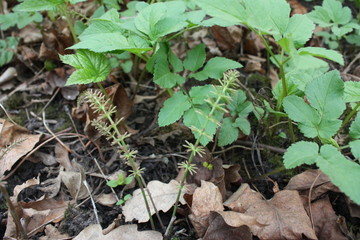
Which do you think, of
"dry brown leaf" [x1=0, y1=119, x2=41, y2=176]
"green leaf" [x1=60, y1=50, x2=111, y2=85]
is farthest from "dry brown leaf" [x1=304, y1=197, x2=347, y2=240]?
"dry brown leaf" [x1=0, y1=119, x2=41, y2=176]

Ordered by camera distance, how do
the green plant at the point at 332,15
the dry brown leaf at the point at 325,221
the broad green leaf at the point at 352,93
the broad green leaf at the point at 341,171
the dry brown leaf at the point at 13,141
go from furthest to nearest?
the green plant at the point at 332,15
the dry brown leaf at the point at 13,141
the broad green leaf at the point at 352,93
the dry brown leaf at the point at 325,221
the broad green leaf at the point at 341,171

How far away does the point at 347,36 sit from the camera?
261 centimetres

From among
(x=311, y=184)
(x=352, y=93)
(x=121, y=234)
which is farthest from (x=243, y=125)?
(x=121, y=234)

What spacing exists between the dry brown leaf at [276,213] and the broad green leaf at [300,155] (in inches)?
14.5

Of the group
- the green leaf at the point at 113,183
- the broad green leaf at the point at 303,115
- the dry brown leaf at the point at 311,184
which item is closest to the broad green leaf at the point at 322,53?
the broad green leaf at the point at 303,115

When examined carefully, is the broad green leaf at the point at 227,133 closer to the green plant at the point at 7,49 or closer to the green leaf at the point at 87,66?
the green leaf at the point at 87,66

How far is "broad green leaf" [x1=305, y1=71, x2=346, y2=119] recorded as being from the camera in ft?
4.97

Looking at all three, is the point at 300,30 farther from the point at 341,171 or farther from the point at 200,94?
the point at 341,171

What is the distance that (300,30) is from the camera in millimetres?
1596

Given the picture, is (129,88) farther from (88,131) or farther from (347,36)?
(347,36)

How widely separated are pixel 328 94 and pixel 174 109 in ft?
2.43

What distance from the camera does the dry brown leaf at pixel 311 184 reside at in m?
1.71

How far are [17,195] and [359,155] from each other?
166 centimetres

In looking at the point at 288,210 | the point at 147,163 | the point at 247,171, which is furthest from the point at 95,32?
the point at 288,210
